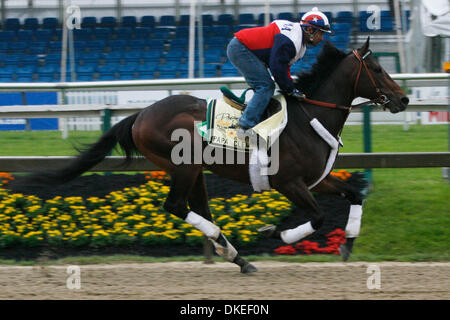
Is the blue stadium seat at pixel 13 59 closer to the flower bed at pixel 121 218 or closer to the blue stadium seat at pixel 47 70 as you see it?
the blue stadium seat at pixel 47 70

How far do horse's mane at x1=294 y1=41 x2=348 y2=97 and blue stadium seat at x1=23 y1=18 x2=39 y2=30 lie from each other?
65.1ft

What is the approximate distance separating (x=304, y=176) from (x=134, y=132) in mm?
1696

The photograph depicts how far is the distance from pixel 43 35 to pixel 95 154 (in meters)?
18.4

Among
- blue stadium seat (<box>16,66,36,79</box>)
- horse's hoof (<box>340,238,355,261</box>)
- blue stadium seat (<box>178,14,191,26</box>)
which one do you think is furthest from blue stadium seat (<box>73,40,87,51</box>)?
horse's hoof (<box>340,238,355,261</box>)

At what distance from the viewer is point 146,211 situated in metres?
7.39

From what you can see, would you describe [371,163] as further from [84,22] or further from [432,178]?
[84,22]

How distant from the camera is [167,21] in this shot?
23094 millimetres

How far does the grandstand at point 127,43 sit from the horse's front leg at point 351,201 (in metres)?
13.9

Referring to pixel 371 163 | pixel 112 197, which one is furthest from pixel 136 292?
pixel 371 163

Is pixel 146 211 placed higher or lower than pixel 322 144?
lower

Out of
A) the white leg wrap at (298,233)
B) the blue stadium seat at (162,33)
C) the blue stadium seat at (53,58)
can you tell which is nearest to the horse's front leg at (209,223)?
the white leg wrap at (298,233)

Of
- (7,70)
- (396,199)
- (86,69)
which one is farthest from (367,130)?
(7,70)

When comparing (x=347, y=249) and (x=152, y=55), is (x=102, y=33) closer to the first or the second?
(x=152, y=55)

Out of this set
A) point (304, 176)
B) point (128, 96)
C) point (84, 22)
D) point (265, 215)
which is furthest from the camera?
point (84, 22)
